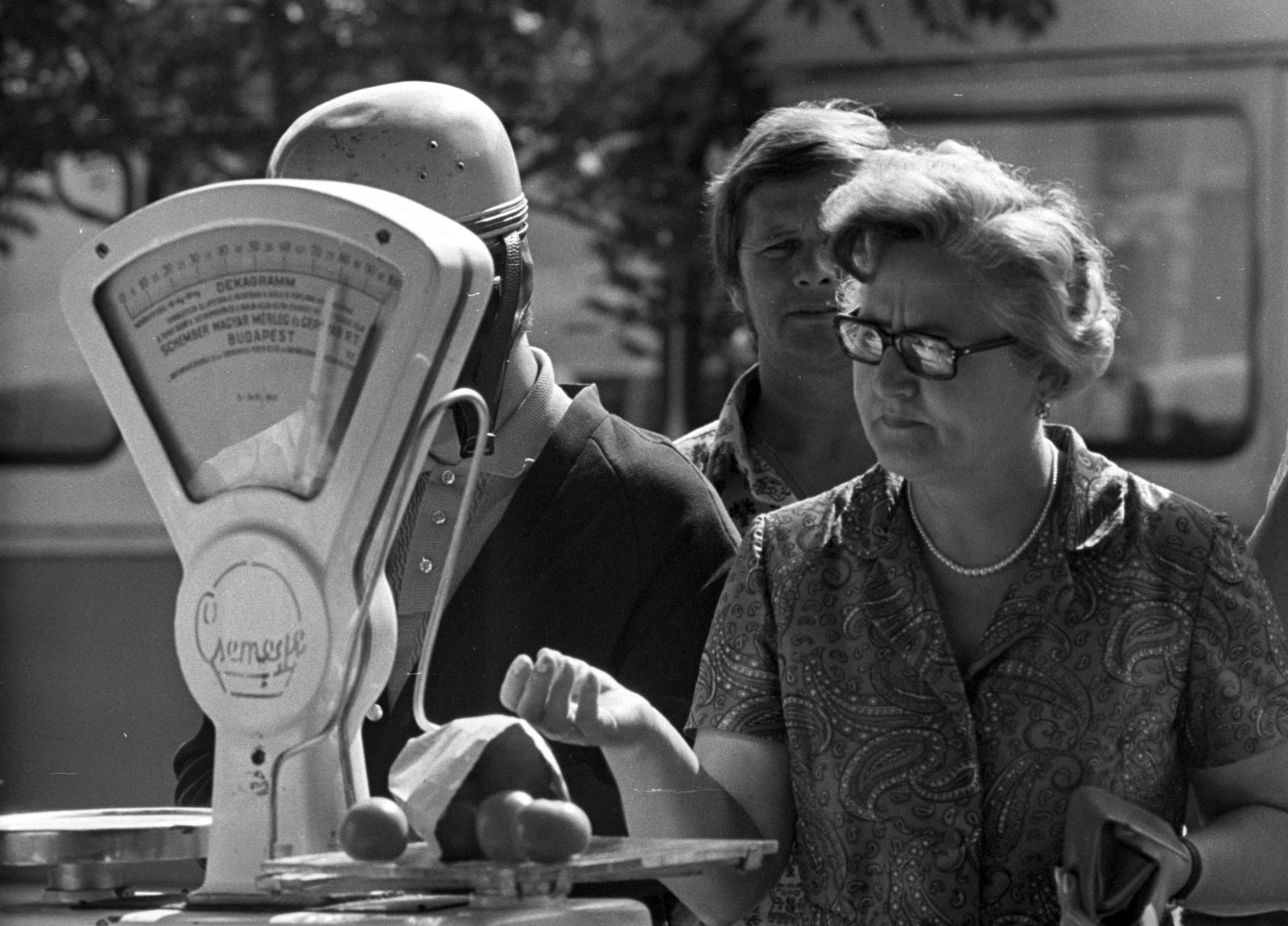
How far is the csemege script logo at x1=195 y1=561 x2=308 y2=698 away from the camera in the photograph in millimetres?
1250

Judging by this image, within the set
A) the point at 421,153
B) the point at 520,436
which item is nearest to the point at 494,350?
the point at 520,436

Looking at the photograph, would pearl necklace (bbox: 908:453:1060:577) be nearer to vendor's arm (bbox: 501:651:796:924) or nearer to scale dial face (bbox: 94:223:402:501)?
vendor's arm (bbox: 501:651:796:924)

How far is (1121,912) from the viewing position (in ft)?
4.48

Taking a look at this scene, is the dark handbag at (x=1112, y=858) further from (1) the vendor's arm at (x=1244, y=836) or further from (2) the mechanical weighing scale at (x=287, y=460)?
(2) the mechanical weighing scale at (x=287, y=460)

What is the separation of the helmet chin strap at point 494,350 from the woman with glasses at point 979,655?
271 mm

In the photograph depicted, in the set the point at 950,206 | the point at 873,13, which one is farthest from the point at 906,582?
the point at 873,13

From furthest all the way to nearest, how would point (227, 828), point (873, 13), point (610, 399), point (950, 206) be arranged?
point (610, 399) → point (873, 13) → point (950, 206) → point (227, 828)

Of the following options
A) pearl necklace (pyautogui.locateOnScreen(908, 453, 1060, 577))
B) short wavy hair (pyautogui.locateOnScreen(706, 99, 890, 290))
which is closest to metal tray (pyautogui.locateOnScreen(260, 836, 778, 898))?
pearl necklace (pyautogui.locateOnScreen(908, 453, 1060, 577))

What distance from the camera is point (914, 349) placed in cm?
157

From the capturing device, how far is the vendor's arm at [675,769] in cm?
129

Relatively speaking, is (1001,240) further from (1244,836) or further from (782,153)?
(782,153)

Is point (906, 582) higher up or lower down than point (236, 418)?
lower down

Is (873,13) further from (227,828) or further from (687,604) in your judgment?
(227,828)

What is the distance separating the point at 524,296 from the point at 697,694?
1.25ft
